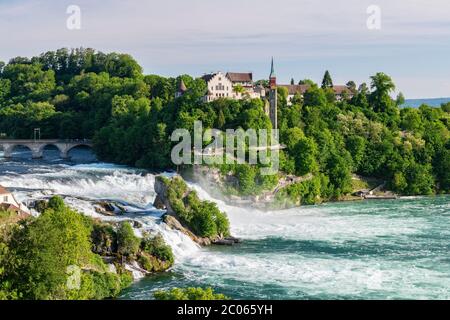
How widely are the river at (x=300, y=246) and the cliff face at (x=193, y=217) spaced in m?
1.07

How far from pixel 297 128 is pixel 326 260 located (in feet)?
99.7

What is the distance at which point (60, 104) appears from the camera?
310ft

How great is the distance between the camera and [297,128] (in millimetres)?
63344

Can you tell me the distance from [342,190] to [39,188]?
2637 cm

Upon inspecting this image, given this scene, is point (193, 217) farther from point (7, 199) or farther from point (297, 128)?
point (297, 128)

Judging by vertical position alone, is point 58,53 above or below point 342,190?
above

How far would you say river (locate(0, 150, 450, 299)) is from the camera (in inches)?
1139

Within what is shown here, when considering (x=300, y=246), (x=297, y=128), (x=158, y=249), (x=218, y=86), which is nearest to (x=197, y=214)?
(x=300, y=246)

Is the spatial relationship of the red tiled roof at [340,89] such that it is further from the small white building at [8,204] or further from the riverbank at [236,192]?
the small white building at [8,204]

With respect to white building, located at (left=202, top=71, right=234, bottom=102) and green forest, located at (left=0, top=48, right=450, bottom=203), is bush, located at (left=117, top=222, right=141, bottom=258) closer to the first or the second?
green forest, located at (left=0, top=48, right=450, bottom=203)

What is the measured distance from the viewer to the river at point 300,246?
94.9 feet
